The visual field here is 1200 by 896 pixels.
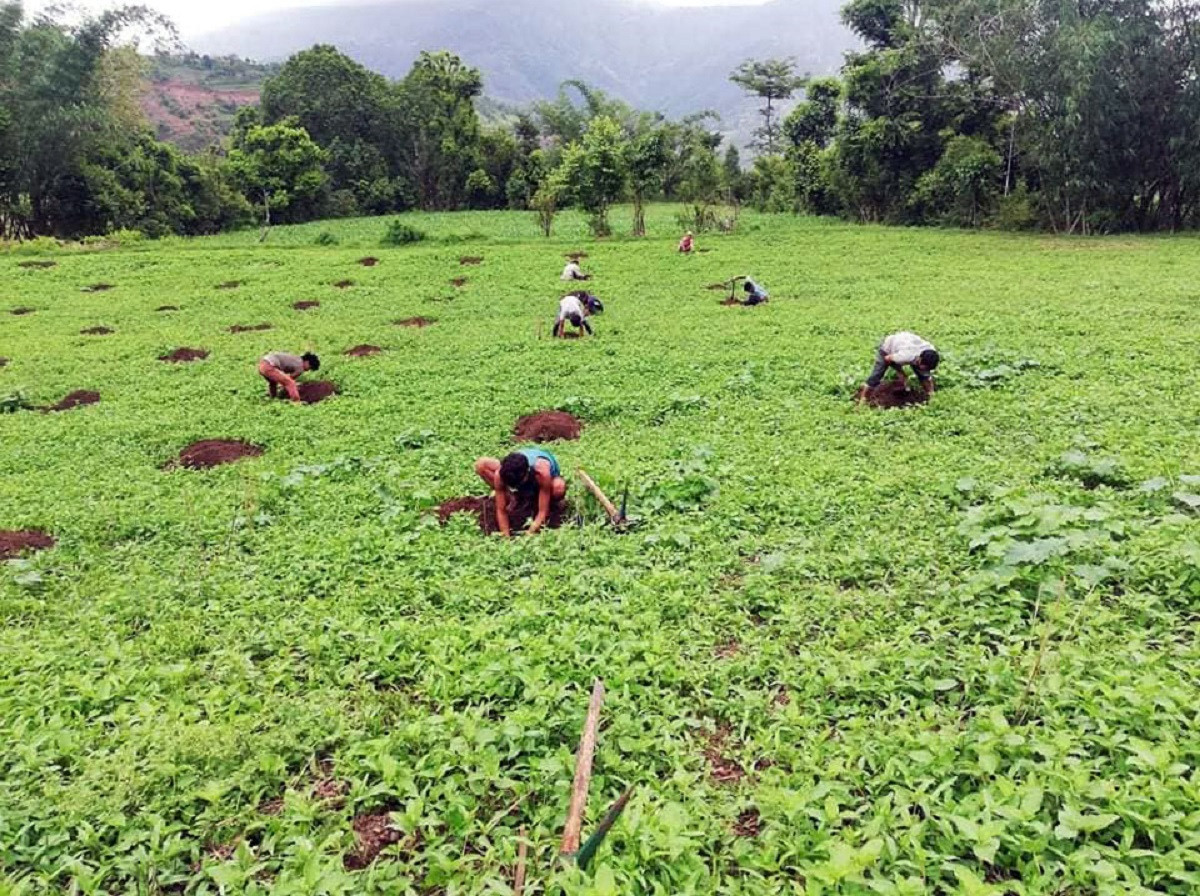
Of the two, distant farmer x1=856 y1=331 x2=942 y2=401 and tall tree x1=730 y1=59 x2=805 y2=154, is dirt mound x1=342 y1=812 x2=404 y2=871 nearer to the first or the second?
distant farmer x1=856 y1=331 x2=942 y2=401

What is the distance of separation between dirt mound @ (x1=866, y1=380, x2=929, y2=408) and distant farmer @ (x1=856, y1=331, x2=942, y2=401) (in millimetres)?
77

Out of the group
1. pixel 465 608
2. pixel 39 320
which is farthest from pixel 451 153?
pixel 465 608

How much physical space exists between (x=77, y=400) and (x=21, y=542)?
601 cm

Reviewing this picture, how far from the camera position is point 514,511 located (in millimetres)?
6816

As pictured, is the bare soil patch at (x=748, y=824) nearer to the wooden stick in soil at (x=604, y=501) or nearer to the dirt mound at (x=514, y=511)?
the wooden stick in soil at (x=604, y=501)

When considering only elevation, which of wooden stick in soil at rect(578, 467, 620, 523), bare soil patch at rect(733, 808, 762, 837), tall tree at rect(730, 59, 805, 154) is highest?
tall tree at rect(730, 59, 805, 154)

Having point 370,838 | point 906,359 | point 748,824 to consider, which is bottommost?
point 370,838

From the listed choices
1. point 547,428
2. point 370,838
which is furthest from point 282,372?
point 370,838

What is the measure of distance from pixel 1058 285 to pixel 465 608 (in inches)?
603

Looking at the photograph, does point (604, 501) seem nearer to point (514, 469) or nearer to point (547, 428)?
point (514, 469)

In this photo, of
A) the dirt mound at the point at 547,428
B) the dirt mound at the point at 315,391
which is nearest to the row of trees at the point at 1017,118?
the dirt mound at the point at 547,428

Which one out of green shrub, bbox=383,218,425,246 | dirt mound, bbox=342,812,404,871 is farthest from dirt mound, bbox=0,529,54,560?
green shrub, bbox=383,218,425,246

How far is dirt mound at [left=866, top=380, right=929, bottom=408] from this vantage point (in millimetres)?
8672

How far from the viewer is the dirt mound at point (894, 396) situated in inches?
341
